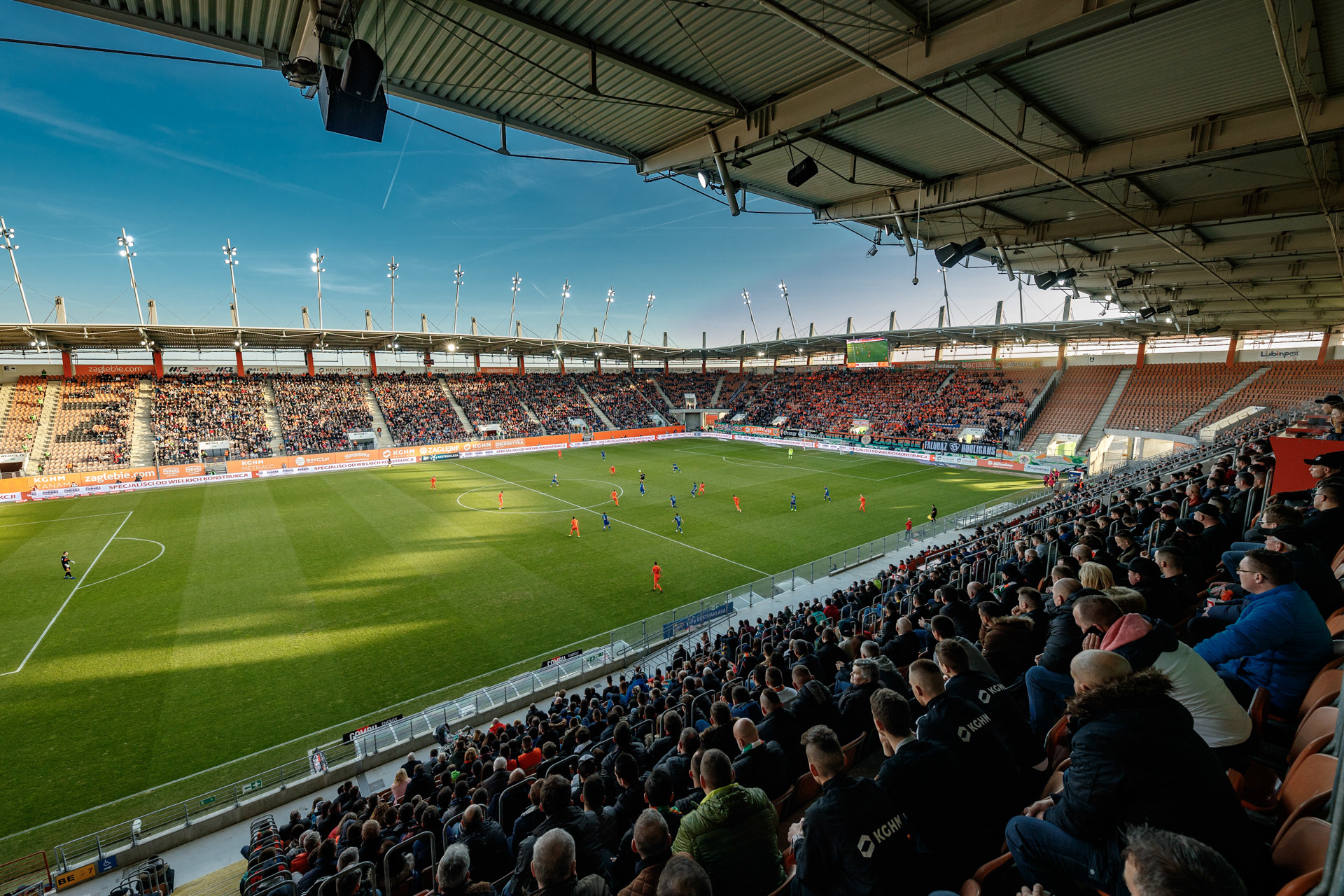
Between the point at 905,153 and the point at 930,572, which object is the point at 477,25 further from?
the point at 930,572

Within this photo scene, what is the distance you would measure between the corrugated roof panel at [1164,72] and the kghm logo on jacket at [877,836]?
955 centimetres

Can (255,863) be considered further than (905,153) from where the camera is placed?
No

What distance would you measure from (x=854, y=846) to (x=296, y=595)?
65.6 ft

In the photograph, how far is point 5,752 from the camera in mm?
10414

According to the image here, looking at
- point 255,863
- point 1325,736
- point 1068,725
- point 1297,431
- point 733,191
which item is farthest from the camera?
point 1297,431

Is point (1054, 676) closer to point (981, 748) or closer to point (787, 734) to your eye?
point (981, 748)

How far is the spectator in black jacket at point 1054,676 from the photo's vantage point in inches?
168

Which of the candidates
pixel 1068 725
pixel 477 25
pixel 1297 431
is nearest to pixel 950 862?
pixel 1068 725

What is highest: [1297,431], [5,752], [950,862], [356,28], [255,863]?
[356,28]

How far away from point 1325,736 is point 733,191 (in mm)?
9802

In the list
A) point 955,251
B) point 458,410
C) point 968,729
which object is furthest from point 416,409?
point 968,729

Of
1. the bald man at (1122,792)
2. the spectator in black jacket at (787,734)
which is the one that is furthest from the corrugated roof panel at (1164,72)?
the spectator in black jacket at (787,734)

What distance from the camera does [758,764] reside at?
4230 mm

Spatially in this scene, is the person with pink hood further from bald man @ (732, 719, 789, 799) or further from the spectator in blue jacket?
bald man @ (732, 719, 789, 799)
